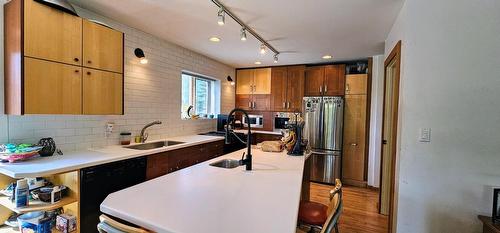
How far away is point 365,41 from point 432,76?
1.52 metres

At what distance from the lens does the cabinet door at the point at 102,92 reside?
220cm

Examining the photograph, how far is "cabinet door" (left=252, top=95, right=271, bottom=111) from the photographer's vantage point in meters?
5.07

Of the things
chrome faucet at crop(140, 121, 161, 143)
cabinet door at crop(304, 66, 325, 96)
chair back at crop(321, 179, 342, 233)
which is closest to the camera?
chair back at crop(321, 179, 342, 233)

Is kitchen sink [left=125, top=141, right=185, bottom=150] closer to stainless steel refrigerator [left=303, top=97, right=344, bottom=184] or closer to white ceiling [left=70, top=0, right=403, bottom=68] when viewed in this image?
white ceiling [left=70, top=0, right=403, bottom=68]

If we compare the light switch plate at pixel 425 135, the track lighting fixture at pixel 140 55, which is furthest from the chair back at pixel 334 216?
the track lighting fixture at pixel 140 55

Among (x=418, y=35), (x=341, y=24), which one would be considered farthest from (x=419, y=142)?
(x=341, y=24)

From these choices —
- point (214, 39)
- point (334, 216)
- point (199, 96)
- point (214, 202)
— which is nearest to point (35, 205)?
point (214, 202)

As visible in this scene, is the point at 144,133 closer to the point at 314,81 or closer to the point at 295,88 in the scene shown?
the point at 295,88

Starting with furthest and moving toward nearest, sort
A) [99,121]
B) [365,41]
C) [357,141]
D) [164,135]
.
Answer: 1. [357,141]
2. [164,135]
3. [365,41]
4. [99,121]

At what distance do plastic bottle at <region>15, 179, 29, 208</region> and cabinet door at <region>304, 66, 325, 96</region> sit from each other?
4276 mm

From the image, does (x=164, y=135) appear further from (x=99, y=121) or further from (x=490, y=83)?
(x=490, y=83)

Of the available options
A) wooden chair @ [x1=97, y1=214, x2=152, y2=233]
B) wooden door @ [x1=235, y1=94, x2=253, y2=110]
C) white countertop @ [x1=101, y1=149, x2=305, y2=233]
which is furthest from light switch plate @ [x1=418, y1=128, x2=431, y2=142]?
wooden door @ [x1=235, y1=94, x2=253, y2=110]

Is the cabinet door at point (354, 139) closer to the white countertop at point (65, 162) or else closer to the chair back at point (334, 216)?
the chair back at point (334, 216)

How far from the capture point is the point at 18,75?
175 centimetres
